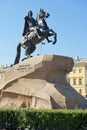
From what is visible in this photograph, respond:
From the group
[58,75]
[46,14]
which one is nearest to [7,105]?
[58,75]

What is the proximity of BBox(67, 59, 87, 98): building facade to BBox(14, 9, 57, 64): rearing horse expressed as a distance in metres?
58.3

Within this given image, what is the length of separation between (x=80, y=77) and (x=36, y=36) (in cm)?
6185

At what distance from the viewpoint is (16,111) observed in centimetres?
1239

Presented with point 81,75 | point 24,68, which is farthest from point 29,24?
point 81,75

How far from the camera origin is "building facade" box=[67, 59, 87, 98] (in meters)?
77.1

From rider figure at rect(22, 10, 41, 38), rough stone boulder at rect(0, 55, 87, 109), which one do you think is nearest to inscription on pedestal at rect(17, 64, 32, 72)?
rough stone boulder at rect(0, 55, 87, 109)

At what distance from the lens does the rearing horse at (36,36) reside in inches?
696

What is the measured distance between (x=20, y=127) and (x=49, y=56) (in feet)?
14.5

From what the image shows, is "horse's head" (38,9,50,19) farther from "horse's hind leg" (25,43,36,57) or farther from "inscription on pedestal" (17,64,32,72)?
"inscription on pedestal" (17,64,32,72)

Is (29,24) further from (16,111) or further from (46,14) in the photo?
(16,111)

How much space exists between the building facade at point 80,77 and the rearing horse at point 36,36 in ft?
191

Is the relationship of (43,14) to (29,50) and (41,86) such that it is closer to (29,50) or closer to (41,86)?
(29,50)

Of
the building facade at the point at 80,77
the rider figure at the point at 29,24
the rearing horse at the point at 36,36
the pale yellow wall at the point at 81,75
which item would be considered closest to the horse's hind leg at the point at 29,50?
the rearing horse at the point at 36,36

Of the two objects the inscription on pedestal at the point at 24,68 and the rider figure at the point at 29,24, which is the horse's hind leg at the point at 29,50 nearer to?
the rider figure at the point at 29,24
